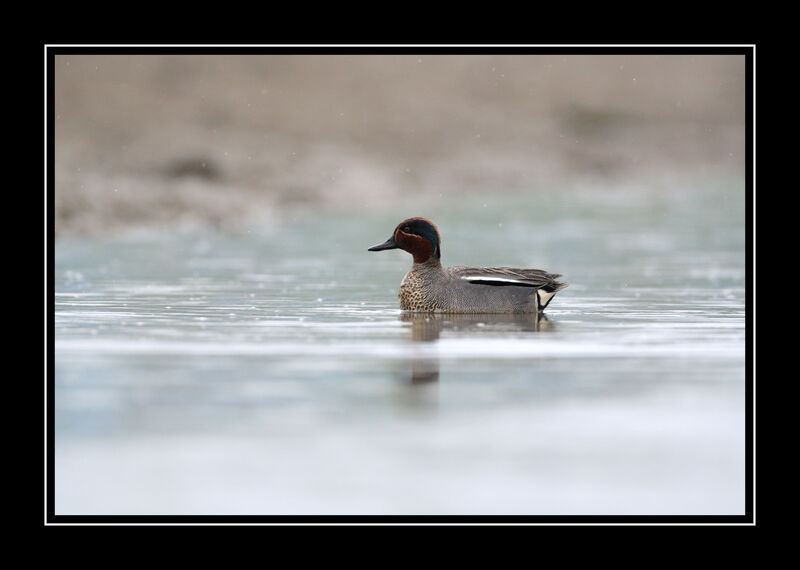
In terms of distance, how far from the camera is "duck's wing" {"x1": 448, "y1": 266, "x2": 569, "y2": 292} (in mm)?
11469

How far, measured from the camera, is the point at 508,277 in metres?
11.6

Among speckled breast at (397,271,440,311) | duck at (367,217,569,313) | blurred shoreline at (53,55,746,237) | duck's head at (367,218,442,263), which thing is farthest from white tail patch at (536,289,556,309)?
blurred shoreline at (53,55,746,237)

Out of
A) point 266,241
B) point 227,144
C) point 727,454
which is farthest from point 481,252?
point 727,454

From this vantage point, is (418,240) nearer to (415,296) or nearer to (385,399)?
(415,296)

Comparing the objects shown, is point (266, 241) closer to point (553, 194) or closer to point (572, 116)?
point (553, 194)

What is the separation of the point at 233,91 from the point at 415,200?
15.9 feet

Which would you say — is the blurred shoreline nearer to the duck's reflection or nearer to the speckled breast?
the speckled breast

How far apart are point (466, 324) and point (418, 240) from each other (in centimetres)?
157

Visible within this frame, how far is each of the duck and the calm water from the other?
29 cm

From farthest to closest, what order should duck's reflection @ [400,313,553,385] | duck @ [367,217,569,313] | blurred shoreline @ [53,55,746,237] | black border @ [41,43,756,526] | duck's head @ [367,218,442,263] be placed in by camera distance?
1. blurred shoreline @ [53,55,746,237]
2. duck's head @ [367,218,442,263]
3. duck @ [367,217,569,313]
4. duck's reflection @ [400,313,553,385]
5. black border @ [41,43,756,526]

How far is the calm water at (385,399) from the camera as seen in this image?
5.62m

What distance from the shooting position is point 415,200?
24.9m

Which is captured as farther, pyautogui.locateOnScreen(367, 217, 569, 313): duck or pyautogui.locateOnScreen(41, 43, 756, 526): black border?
pyautogui.locateOnScreen(367, 217, 569, 313): duck
